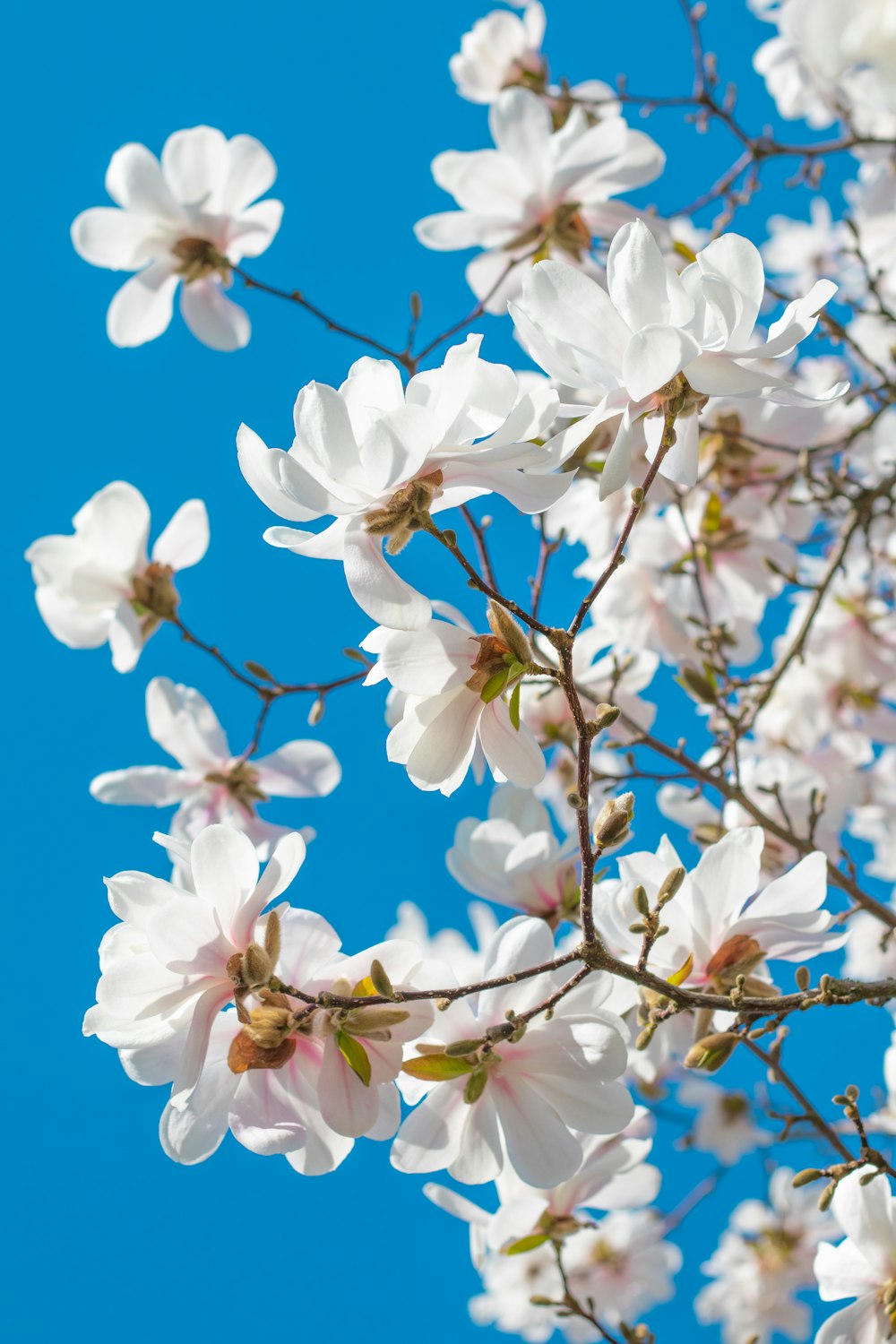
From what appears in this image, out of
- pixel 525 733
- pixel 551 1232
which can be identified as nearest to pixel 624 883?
pixel 525 733

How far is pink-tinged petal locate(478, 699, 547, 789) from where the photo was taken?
0.69 m

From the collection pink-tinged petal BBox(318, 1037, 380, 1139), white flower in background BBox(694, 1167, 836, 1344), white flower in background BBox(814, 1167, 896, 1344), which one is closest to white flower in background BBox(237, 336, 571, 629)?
pink-tinged petal BBox(318, 1037, 380, 1139)

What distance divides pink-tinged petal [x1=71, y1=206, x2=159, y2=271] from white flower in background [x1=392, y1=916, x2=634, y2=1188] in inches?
37.5

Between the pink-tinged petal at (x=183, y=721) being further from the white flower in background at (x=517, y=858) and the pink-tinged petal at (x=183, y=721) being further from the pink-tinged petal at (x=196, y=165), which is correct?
the pink-tinged petal at (x=196, y=165)

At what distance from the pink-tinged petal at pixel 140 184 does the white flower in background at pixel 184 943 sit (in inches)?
35.2

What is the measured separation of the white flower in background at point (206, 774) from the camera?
122 centimetres

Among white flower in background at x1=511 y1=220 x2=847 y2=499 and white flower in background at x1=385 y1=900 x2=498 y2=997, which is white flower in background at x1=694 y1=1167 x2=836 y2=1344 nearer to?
white flower in background at x1=385 y1=900 x2=498 y2=997

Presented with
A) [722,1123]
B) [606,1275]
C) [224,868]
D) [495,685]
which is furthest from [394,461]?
[722,1123]

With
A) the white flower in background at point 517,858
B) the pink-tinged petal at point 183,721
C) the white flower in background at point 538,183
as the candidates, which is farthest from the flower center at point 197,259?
the white flower in background at point 517,858

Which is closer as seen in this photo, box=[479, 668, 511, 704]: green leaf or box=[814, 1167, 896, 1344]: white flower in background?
box=[479, 668, 511, 704]: green leaf

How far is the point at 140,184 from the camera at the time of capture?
1278 millimetres

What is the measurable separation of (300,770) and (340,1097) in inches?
23.6

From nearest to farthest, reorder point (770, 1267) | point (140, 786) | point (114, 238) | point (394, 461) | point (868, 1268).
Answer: point (394, 461) → point (868, 1268) → point (140, 786) → point (114, 238) → point (770, 1267)

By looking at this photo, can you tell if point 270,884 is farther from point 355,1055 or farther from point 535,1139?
point 535,1139
